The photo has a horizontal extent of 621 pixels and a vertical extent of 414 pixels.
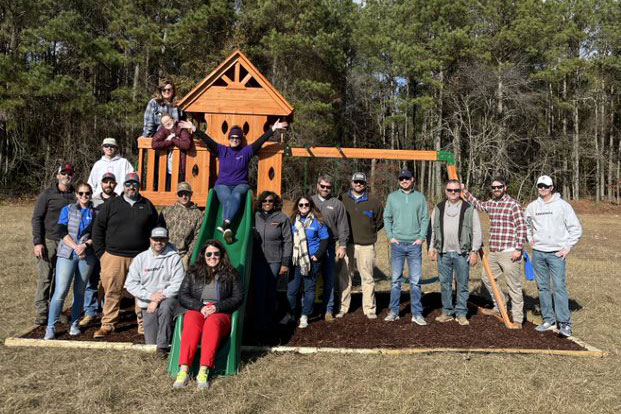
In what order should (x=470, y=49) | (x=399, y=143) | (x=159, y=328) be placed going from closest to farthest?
(x=159, y=328)
(x=470, y=49)
(x=399, y=143)

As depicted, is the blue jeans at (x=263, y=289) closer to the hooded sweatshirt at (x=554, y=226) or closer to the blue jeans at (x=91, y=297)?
the blue jeans at (x=91, y=297)

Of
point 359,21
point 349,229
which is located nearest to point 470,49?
point 359,21

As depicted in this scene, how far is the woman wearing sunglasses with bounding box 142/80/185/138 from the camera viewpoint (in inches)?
276

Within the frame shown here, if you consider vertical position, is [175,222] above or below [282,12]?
below

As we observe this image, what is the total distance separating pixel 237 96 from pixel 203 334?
4035mm

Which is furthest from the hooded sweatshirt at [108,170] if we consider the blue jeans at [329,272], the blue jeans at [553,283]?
the blue jeans at [553,283]

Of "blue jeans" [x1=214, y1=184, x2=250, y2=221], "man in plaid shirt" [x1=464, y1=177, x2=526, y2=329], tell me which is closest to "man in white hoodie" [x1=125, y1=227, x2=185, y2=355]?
"blue jeans" [x1=214, y1=184, x2=250, y2=221]

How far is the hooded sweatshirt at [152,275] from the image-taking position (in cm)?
513

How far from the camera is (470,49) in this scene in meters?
25.7

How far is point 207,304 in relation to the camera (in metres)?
4.79

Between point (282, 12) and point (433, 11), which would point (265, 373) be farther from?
point (433, 11)

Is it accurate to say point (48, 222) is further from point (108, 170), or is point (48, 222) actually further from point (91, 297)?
point (91, 297)

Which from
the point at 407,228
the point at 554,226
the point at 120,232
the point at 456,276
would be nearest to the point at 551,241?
the point at 554,226

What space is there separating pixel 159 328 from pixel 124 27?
2252 centimetres
